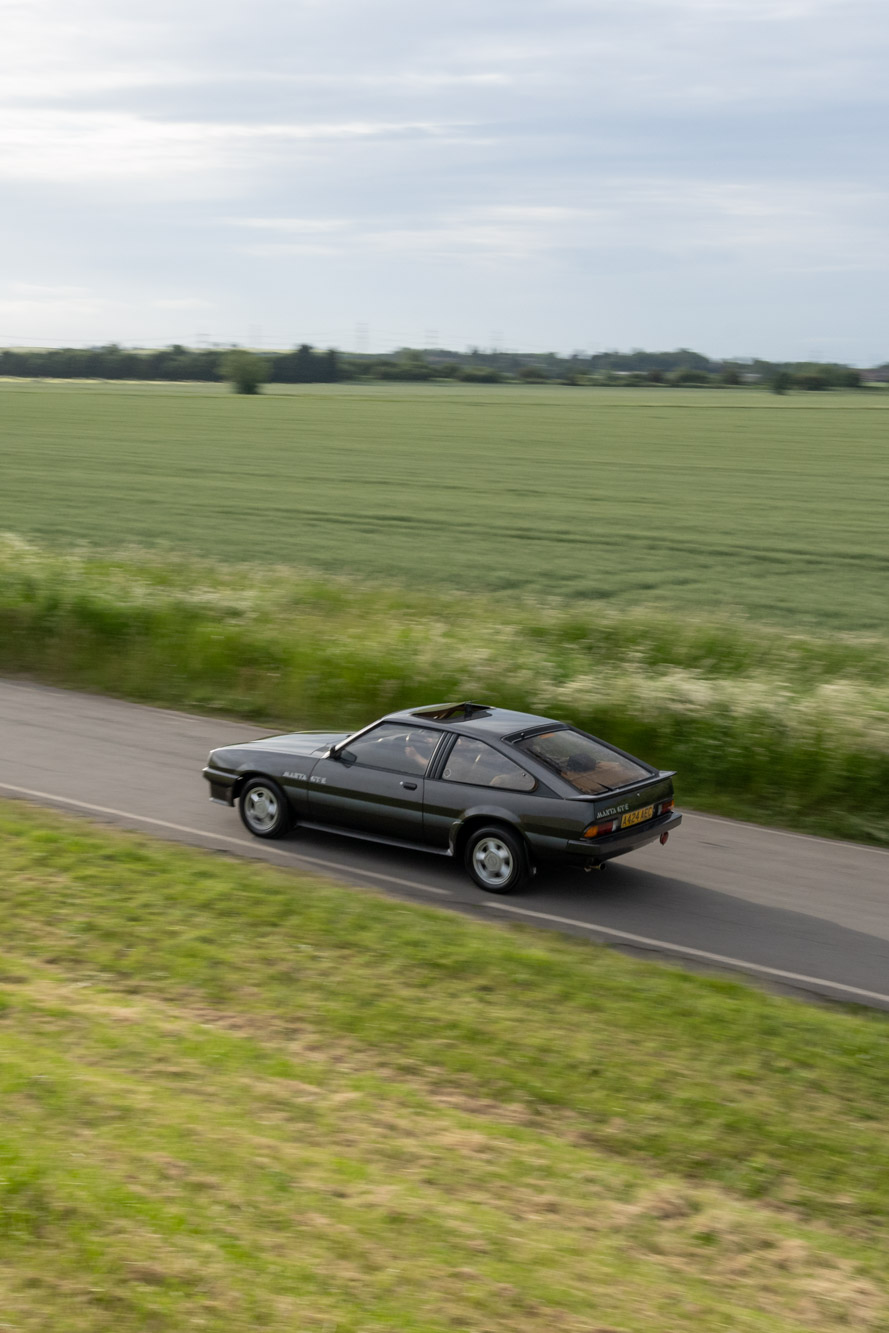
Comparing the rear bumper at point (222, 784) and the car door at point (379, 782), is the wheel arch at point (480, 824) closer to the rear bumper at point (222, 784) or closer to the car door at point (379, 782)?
the car door at point (379, 782)

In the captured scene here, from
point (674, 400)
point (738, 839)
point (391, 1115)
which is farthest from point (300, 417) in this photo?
point (391, 1115)

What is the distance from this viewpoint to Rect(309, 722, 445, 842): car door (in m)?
11.1

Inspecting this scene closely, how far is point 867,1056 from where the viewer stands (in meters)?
7.63

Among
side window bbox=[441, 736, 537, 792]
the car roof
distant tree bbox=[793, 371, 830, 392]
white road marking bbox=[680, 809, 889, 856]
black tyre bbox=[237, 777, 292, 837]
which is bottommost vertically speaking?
white road marking bbox=[680, 809, 889, 856]

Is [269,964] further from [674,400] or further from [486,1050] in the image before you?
[674,400]

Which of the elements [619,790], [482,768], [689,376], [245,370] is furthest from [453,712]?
[689,376]

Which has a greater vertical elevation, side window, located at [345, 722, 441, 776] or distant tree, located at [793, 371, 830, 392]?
distant tree, located at [793, 371, 830, 392]

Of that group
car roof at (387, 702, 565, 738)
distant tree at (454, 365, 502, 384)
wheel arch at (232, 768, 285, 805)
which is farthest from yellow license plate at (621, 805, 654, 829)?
distant tree at (454, 365, 502, 384)

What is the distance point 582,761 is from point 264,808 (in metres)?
3.04

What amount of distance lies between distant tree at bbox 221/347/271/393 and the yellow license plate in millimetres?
111420

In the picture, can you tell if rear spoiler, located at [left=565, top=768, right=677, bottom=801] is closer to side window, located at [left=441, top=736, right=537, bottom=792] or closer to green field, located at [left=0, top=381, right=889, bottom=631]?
side window, located at [left=441, top=736, right=537, bottom=792]

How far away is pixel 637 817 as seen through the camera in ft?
34.9

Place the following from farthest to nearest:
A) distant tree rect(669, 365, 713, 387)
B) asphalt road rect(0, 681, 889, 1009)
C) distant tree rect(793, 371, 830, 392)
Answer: distant tree rect(669, 365, 713, 387) < distant tree rect(793, 371, 830, 392) < asphalt road rect(0, 681, 889, 1009)

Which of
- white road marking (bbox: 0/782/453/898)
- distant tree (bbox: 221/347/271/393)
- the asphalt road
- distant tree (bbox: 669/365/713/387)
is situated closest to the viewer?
the asphalt road
